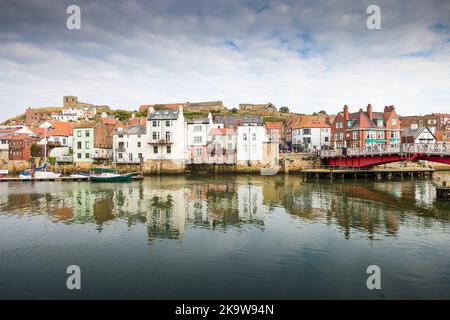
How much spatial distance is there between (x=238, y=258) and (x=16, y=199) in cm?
3453

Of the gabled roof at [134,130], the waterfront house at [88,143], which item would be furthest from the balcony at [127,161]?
the gabled roof at [134,130]

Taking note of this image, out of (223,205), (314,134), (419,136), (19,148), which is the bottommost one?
(223,205)

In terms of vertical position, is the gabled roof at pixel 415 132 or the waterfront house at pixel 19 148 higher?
the gabled roof at pixel 415 132

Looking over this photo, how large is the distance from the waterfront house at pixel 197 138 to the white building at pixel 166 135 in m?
2.53

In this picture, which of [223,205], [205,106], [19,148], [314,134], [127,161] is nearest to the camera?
[223,205]

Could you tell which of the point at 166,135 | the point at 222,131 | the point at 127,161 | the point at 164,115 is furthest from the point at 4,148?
the point at 222,131

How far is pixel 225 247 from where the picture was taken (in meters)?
20.5

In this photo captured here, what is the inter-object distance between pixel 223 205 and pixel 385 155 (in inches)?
1318

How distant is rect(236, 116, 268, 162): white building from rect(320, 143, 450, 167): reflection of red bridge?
50.0 feet

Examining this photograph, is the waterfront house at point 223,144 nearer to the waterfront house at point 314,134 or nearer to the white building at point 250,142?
the white building at point 250,142

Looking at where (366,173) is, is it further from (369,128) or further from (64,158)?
(64,158)

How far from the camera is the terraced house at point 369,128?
73875 millimetres

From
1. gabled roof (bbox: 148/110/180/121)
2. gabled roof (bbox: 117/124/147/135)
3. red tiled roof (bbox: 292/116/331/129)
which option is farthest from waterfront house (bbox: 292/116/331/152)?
gabled roof (bbox: 117/124/147/135)

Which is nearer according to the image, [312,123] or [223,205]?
[223,205]
